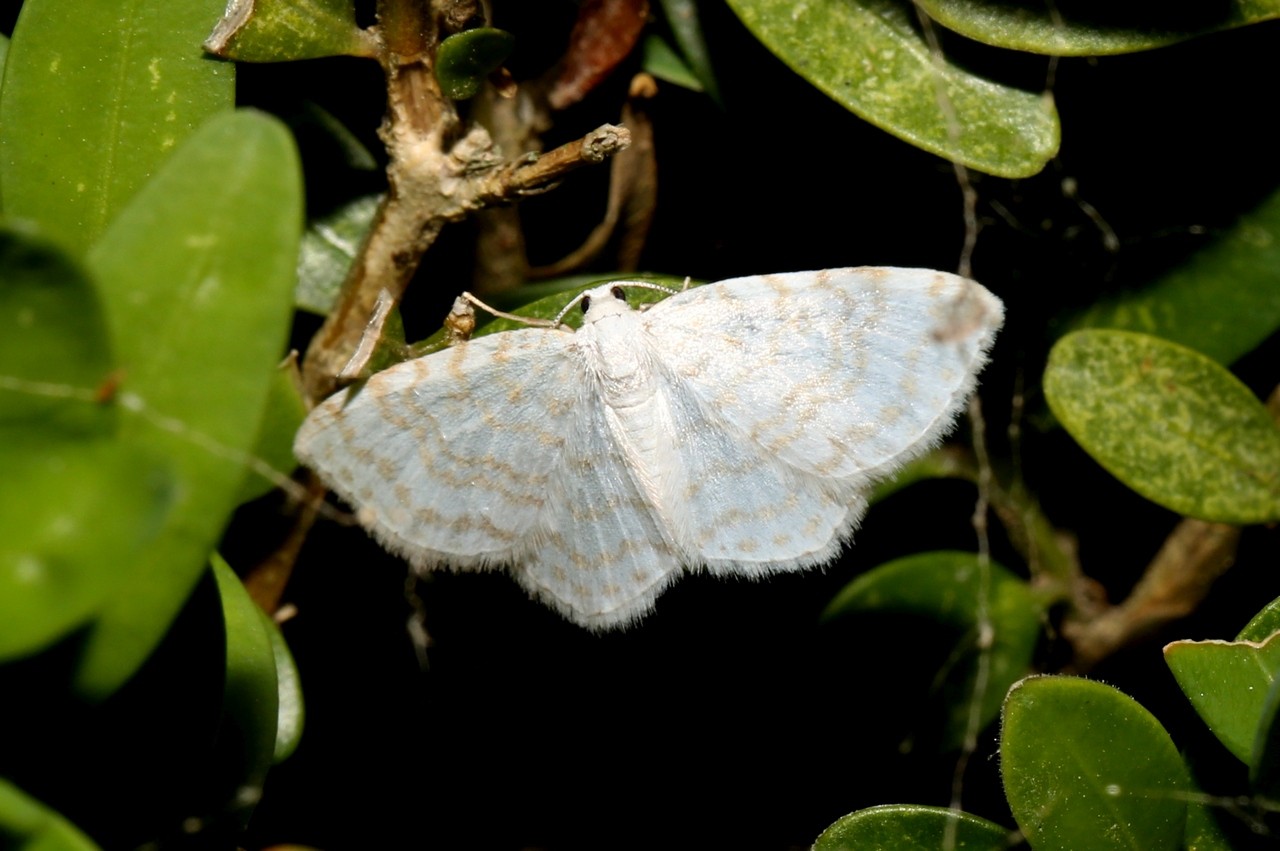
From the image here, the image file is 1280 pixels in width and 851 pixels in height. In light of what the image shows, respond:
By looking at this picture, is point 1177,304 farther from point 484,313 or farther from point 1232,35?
point 484,313

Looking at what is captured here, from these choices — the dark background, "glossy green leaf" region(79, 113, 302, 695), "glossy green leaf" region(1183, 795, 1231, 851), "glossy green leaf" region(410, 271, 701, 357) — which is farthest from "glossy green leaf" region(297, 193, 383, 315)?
"glossy green leaf" region(1183, 795, 1231, 851)

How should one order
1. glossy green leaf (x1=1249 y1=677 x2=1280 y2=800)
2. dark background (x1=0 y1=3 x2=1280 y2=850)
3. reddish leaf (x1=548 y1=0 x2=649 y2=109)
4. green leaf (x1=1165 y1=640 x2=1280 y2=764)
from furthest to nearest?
dark background (x1=0 y1=3 x2=1280 y2=850) → reddish leaf (x1=548 y1=0 x2=649 y2=109) → green leaf (x1=1165 y1=640 x2=1280 y2=764) → glossy green leaf (x1=1249 y1=677 x2=1280 y2=800)

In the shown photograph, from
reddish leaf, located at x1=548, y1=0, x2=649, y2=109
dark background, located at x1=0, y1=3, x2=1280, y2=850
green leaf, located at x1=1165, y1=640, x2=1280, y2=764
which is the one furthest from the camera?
dark background, located at x1=0, y1=3, x2=1280, y2=850

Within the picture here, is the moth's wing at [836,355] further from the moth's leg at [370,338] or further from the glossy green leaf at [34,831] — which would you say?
the glossy green leaf at [34,831]

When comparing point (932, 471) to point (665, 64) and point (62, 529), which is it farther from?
point (62, 529)

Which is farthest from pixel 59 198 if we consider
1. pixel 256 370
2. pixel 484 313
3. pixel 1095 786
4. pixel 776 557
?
pixel 1095 786

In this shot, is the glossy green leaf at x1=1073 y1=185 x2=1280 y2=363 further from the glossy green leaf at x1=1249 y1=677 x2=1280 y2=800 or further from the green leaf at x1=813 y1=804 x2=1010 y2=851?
the green leaf at x1=813 y1=804 x2=1010 y2=851

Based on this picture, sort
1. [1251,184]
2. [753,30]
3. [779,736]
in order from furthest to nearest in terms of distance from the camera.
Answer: [779,736] → [1251,184] → [753,30]
